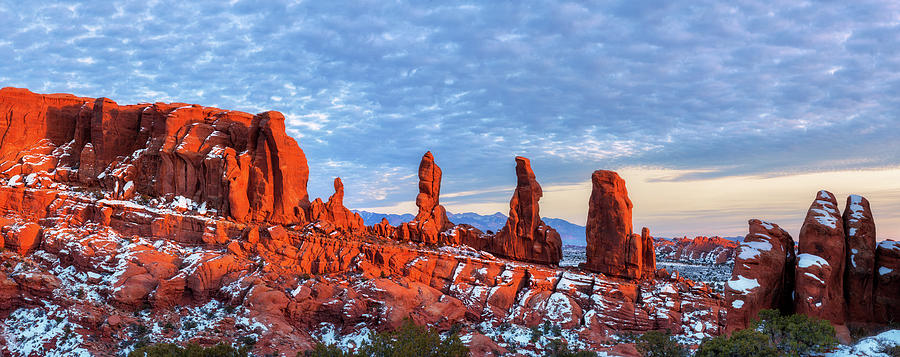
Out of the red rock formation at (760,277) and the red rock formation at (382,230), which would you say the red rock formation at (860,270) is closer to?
the red rock formation at (760,277)

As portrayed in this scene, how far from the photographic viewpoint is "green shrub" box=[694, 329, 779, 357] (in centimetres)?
2308

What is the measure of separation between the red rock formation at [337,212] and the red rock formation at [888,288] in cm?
4799

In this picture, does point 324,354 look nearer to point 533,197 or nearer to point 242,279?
point 242,279

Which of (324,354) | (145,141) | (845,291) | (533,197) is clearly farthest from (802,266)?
(145,141)

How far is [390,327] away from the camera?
44.2 meters

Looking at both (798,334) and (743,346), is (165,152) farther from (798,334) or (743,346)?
(798,334)

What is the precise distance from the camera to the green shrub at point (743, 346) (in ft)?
75.7

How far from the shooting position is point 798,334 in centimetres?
2531

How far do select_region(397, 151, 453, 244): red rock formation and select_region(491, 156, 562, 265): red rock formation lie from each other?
7624 mm

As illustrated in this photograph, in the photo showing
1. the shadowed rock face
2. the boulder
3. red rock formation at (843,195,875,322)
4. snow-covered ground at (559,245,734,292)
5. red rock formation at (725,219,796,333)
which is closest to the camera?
red rock formation at (725,219,796,333)

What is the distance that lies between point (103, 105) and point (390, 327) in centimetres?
4311

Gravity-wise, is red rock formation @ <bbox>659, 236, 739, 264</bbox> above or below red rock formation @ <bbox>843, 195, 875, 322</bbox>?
below

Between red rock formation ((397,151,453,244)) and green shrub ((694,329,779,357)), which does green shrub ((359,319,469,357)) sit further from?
red rock formation ((397,151,453,244))

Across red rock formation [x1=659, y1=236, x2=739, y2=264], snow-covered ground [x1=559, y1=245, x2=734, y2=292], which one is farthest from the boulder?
red rock formation [x1=659, y1=236, x2=739, y2=264]
